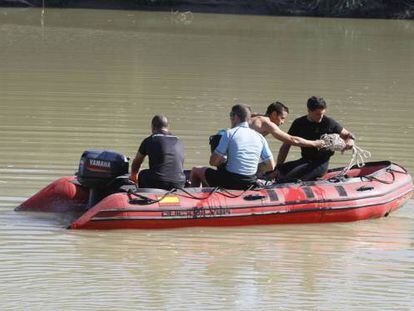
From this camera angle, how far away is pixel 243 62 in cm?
2231

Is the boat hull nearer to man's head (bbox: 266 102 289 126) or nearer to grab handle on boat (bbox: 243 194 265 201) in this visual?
grab handle on boat (bbox: 243 194 265 201)

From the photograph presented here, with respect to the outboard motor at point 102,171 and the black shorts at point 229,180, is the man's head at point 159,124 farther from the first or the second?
the black shorts at point 229,180

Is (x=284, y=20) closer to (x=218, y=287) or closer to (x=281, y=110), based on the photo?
(x=281, y=110)

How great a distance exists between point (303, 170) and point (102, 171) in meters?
2.14

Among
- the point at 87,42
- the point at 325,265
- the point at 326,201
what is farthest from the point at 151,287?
the point at 87,42

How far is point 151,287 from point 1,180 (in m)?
3.64

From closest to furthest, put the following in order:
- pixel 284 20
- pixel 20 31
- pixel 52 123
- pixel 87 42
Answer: pixel 52 123 < pixel 87 42 < pixel 20 31 < pixel 284 20

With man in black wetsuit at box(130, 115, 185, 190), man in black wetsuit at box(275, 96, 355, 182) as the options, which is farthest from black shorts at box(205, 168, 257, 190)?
man in black wetsuit at box(275, 96, 355, 182)

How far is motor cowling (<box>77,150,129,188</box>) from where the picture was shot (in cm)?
1010

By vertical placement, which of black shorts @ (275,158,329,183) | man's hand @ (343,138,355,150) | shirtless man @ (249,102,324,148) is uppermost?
shirtless man @ (249,102,324,148)

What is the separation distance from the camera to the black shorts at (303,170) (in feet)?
36.4

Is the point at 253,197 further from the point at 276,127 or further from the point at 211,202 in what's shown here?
the point at 276,127

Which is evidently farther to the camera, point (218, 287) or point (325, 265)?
point (325, 265)

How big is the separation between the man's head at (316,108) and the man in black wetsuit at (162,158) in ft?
5.00
